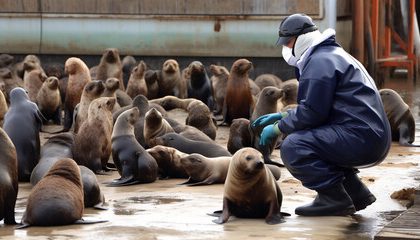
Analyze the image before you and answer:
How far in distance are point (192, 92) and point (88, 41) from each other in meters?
2.76

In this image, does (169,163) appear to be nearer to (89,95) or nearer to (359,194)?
(359,194)

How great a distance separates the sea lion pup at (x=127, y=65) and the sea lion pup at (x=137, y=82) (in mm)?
1370

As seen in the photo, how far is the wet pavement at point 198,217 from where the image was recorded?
743 centimetres

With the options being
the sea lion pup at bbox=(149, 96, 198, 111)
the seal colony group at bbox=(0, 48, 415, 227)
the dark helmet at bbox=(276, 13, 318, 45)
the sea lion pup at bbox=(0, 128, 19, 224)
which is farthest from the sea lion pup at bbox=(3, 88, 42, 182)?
the sea lion pup at bbox=(149, 96, 198, 111)

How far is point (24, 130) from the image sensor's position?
1103 centimetres

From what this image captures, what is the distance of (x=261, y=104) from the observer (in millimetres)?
13094

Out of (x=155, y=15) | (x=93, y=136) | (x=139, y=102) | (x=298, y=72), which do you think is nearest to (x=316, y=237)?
(x=298, y=72)

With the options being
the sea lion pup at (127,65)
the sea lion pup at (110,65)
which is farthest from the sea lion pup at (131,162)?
the sea lion pup at (127,65)

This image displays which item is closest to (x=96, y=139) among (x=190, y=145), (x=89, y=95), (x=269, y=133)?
(x=190, y=145)

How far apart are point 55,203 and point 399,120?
6.12 meters

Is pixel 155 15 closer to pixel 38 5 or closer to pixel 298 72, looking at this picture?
pixel 38 5

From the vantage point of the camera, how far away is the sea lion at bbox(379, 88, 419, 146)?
506 inches

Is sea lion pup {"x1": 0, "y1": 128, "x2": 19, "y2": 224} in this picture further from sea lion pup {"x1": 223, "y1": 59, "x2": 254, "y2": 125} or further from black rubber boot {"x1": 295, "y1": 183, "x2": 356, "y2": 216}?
sea lion pup {"x1": 223, "y1": 59, "x2": 254, "y2": 125}

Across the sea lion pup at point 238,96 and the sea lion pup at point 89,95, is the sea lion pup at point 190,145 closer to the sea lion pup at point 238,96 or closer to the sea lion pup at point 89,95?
the sea lion pup at point 89,95
